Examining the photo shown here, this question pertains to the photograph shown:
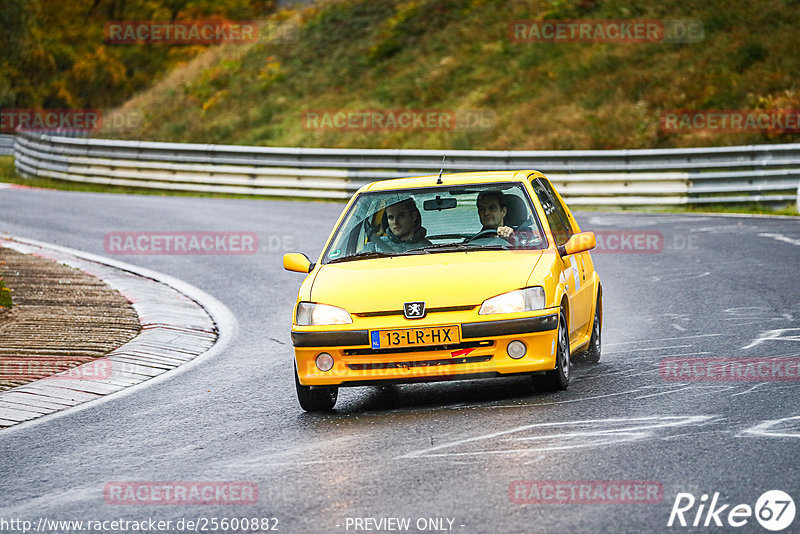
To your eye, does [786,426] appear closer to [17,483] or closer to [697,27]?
[17,483]

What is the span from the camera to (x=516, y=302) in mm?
7727

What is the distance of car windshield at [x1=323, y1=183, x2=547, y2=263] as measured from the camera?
28.5 ft

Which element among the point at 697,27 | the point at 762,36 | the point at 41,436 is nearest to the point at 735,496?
the point at 41,436

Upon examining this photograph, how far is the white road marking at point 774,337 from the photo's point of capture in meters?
9.60

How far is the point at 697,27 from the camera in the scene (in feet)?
119

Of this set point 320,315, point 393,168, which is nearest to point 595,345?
point 320,315

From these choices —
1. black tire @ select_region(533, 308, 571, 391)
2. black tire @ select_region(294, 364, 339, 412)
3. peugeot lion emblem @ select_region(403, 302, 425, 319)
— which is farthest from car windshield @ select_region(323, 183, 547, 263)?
black tire @ select_region(294, 364, 339, 412)

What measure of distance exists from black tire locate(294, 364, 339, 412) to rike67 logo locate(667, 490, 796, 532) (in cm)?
312

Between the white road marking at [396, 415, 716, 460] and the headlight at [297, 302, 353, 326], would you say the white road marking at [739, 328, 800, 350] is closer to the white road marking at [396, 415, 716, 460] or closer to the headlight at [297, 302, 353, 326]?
the white road marking at [396, 415, 716, 460]

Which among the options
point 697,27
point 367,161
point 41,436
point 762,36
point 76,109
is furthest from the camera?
point 76,109

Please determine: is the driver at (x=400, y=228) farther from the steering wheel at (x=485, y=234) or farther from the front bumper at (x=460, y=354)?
the front bumper at (x=460, y=354)

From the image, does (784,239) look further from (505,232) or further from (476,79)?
(476,79)

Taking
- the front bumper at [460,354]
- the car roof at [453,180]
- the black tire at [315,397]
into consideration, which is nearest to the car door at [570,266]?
the car roof at [453,180]

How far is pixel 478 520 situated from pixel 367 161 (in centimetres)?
2255
